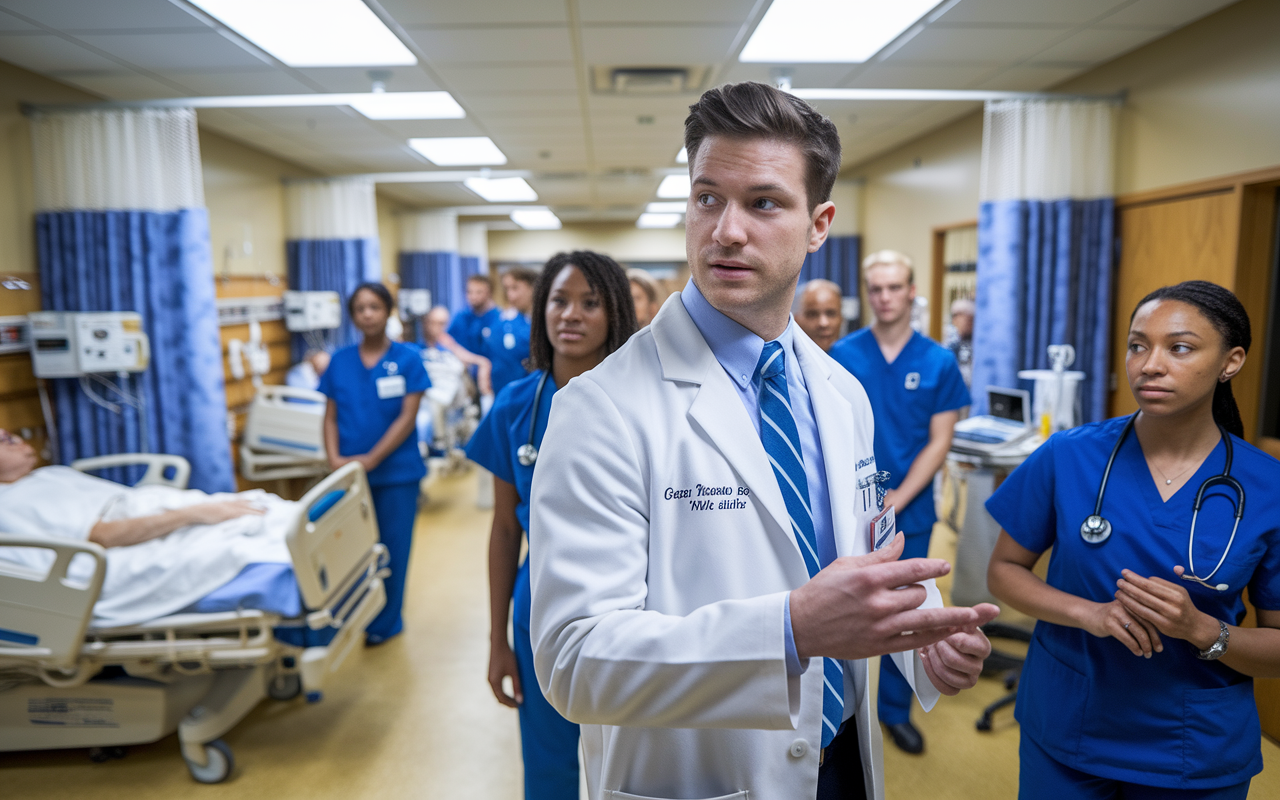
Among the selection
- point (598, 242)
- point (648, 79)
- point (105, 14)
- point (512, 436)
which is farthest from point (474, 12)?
point (598, 242)

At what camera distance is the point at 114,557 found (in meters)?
2.41

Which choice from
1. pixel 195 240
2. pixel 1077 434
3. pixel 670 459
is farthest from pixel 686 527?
pixel 195 240

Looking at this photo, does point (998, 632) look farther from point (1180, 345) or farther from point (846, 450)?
point (846, 450)

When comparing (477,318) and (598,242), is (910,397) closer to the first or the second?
(477,318)

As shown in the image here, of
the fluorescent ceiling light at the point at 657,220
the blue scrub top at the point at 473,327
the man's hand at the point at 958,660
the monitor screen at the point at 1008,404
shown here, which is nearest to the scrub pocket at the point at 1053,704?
the man's hand at the point at 958,660

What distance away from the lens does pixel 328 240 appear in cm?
603

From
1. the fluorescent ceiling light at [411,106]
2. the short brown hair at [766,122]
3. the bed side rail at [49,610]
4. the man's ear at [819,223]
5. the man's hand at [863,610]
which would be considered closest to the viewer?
the man's hand at [863,610]

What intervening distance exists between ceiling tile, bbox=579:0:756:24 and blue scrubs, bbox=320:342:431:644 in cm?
166

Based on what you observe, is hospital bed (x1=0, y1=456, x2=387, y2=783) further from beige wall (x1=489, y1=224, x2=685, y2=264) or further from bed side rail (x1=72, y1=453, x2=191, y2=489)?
beige wall (x1=489, y1=224, x2=685, y2=264)

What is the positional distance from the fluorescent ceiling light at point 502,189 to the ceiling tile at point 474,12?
13.4 feet

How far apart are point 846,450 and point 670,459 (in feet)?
0.95

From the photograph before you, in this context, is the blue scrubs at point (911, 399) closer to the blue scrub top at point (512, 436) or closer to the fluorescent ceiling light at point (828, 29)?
the blue scrub top at point (512, 436)

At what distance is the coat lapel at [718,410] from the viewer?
881 mm

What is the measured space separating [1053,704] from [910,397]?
4.63 ft
